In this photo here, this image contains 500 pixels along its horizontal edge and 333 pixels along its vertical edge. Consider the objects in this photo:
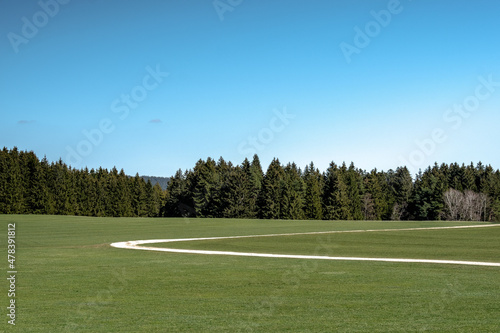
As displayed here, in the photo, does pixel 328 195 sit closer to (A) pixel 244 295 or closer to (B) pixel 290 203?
(B) pixel 290 203

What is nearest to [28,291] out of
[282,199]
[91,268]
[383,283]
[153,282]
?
[153,282]

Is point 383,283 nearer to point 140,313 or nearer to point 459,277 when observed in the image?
point 459,277

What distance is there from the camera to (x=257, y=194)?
99.1 meters

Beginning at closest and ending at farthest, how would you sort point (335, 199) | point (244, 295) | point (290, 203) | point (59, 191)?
point (244, 295)
point (59, 191)
point (290, 203)
point (335, 199)

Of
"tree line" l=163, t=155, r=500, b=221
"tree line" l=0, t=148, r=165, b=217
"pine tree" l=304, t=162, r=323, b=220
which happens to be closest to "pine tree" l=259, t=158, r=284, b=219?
"tree line" l=163, t=155, r=500, b=221

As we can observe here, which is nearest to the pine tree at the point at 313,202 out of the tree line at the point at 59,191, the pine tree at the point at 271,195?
the pine tree at the point at 271,195

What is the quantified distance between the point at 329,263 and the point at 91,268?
907cm

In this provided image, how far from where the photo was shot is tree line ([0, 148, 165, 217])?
254ft

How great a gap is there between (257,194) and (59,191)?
36.3 meters

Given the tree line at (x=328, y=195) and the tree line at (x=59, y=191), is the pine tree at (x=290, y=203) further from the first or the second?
the tree line at (x=59, y=191)

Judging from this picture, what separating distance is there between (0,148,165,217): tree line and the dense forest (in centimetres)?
16

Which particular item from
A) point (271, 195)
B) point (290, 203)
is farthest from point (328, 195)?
point (271, 195)

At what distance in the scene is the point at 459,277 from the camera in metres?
16.1

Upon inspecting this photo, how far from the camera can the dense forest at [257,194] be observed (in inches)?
3310
